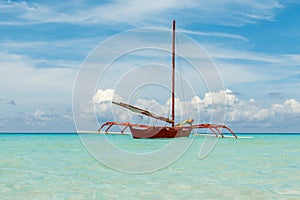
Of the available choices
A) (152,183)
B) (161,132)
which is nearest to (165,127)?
(161,132)

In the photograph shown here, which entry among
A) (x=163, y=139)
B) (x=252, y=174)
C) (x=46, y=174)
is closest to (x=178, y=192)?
(x=252, y=174)

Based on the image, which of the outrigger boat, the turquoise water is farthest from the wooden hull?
the turquoise water

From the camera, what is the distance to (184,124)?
154 ft

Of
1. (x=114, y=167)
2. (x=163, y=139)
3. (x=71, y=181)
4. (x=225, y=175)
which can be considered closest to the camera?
(x=71, y=181)

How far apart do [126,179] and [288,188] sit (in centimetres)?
580

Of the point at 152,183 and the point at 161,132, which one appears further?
the point at 161,132

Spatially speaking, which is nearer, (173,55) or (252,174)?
(252,174)

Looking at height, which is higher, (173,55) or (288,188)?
(173,55)

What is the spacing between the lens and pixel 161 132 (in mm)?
44000

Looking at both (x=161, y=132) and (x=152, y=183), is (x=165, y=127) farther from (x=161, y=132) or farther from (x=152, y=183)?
(x=152, y=183)

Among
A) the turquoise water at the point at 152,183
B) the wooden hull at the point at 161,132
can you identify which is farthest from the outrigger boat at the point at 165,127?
the turquoise water at the point at 152,183

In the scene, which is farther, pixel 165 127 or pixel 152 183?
pixel 165 127

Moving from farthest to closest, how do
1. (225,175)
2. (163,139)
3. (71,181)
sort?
(163,139), (225,175), (71,181)

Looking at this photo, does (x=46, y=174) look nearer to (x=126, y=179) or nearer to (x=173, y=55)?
(x=126, y=179)
